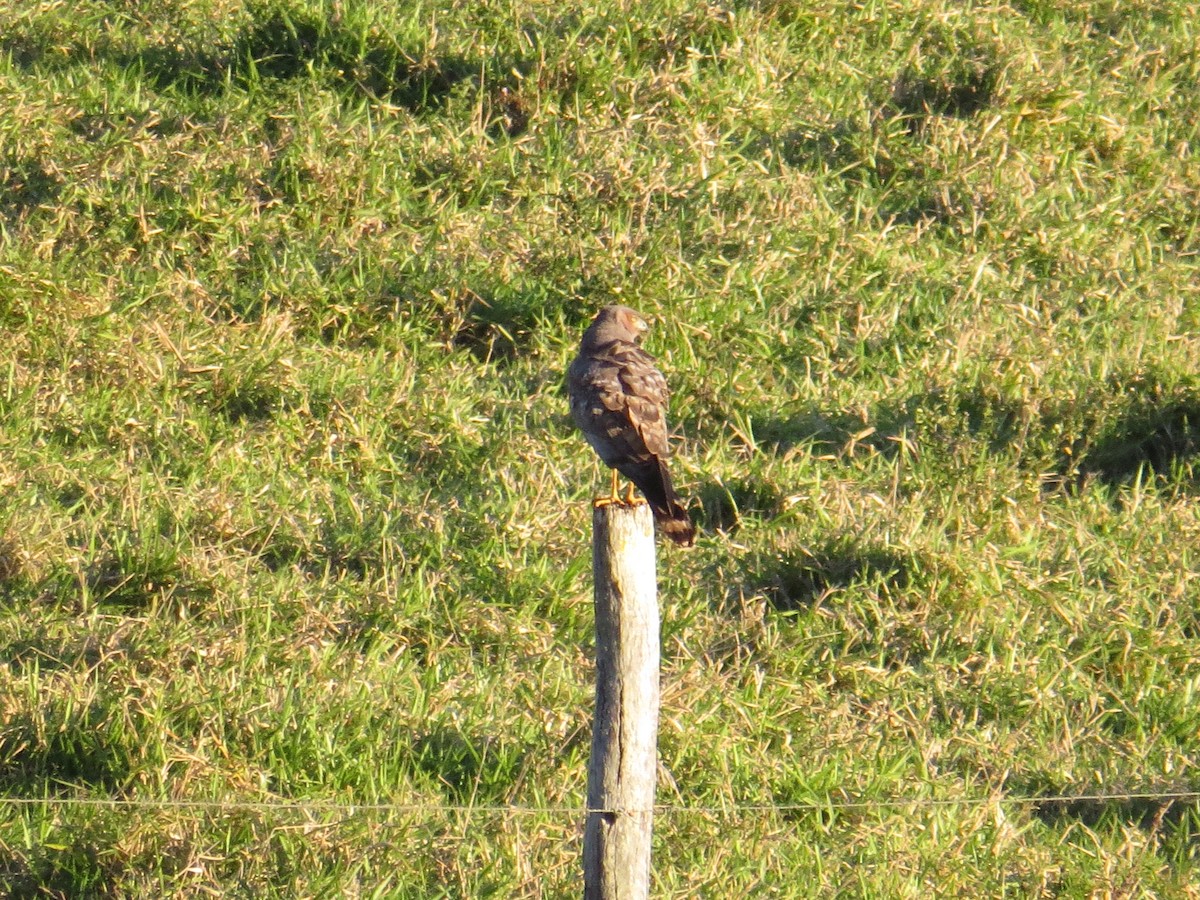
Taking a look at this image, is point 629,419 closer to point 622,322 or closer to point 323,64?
point 622,322

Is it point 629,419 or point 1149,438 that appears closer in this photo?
point 629,419

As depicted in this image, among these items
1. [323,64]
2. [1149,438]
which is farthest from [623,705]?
[323,64]

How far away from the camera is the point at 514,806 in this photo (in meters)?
5.67

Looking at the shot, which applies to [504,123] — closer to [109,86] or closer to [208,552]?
[109,86]

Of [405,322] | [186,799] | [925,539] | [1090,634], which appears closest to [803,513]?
[925,539]

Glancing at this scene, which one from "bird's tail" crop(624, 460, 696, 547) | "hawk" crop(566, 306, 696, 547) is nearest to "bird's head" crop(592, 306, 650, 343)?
"hawk" crop(566, 306, 696, 547)

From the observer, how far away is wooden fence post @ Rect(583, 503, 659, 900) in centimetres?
423

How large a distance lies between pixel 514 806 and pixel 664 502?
3.96ft

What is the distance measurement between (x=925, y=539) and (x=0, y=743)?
3395 mm

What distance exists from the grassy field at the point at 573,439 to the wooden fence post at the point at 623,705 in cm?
75

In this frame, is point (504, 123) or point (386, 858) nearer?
point (386, 858)

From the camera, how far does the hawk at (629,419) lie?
5.14 m

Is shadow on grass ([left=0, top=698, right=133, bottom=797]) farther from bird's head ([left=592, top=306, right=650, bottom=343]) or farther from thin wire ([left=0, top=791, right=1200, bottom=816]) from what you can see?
bird's head ([left=592, top=306, right=650, bottom=343])

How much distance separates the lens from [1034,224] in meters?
8.70
